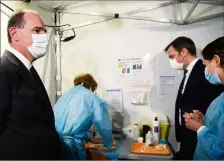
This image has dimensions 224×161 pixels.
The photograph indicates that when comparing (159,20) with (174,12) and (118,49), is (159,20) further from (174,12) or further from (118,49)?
(118,49)

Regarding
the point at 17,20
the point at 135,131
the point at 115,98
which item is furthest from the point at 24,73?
the point at 135,131

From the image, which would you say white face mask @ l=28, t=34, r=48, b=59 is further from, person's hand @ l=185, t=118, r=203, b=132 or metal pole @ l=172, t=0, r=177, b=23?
person's hand @ l=185, t=118, r=203, b=132

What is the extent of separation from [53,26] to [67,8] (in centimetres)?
11

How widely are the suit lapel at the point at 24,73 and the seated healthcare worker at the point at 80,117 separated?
0.43ft

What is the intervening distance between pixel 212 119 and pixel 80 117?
51 centimetres

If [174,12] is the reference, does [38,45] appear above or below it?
below

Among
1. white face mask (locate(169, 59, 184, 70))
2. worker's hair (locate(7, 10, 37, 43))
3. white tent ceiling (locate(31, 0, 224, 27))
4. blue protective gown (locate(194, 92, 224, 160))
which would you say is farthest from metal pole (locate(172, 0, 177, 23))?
worker's hair (locate(7, 10, 37, 43))

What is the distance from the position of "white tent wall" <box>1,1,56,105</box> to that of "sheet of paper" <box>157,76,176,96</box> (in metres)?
0.44

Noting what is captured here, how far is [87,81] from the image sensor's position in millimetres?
840

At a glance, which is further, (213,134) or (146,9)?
(146,9)

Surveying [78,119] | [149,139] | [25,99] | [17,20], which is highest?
[17,20]

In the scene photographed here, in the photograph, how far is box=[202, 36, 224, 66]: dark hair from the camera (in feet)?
2.45

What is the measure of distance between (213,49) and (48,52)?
0.65 metres

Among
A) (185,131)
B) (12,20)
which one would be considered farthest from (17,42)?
(185,131)
